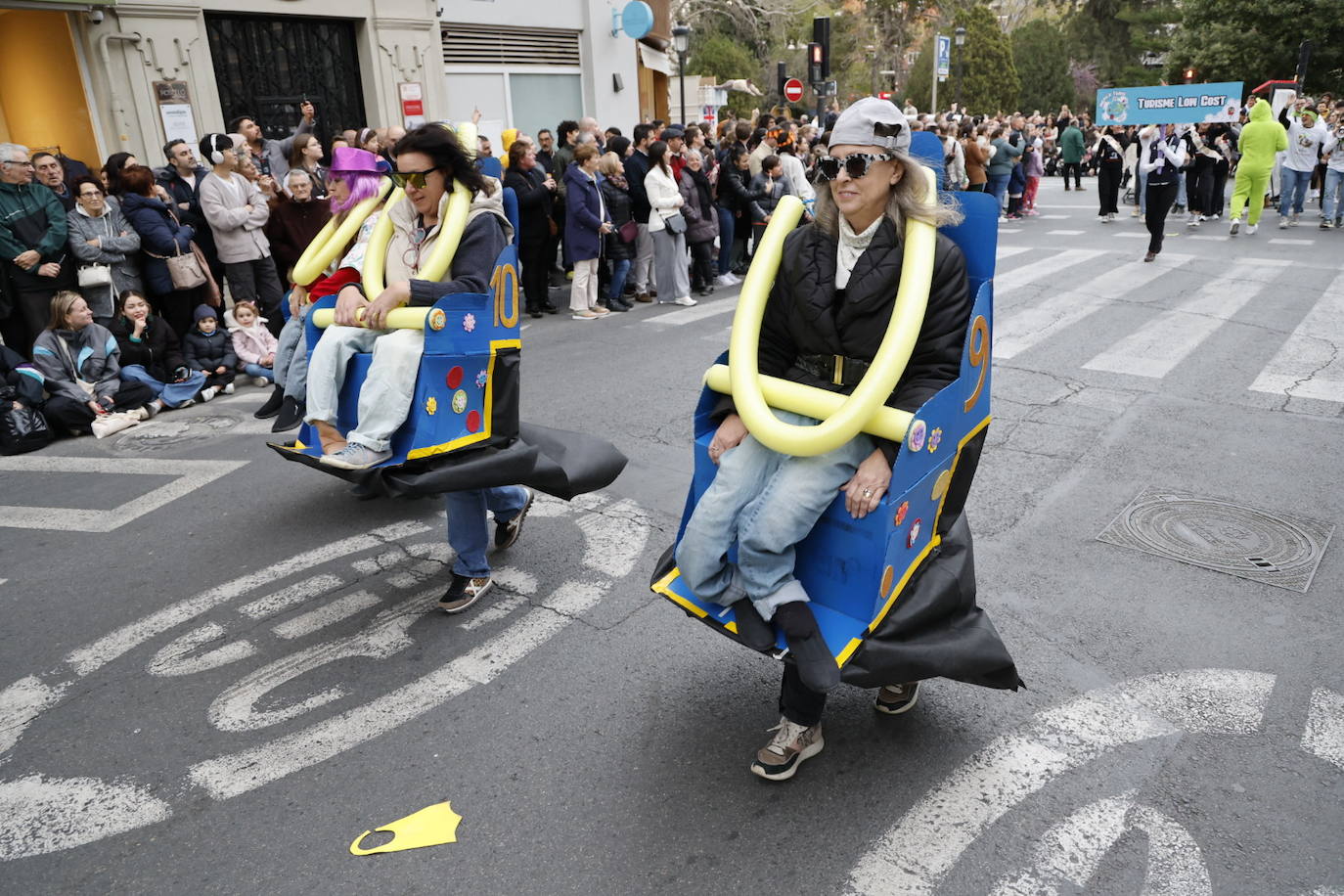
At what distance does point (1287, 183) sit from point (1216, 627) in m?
14.7

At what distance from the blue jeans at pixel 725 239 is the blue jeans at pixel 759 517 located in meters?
10.4

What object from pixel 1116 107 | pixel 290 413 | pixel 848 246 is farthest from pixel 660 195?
pixel 1116 107

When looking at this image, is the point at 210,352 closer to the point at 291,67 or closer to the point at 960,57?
the point at 291,67

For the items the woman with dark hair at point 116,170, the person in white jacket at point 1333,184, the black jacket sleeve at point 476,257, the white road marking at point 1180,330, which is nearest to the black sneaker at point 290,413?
the black jacket sleeve at point 476,257

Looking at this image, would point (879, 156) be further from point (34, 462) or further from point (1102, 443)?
point (34, 462)

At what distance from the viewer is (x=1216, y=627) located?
161 inches

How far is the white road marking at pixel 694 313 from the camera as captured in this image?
1070cm

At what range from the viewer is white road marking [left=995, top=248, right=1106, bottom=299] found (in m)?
11.5

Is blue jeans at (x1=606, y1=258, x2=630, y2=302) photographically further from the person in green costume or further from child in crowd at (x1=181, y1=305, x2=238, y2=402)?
the person in green costume

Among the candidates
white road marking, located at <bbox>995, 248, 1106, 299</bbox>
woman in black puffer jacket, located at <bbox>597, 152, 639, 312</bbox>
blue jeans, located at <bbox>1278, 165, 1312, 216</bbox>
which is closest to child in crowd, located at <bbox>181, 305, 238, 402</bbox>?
woman in black puffer jacket, located at <bbox>597, 152, 639, 312</bbox>

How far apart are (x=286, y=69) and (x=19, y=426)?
9.89 meters

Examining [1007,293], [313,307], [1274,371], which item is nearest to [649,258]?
[1007,293]

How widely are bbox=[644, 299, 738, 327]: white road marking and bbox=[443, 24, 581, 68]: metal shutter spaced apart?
9.26 metres

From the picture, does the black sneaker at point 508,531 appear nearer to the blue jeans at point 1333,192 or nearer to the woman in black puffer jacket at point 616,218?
the woman in black puffer jacket at point 616,218
